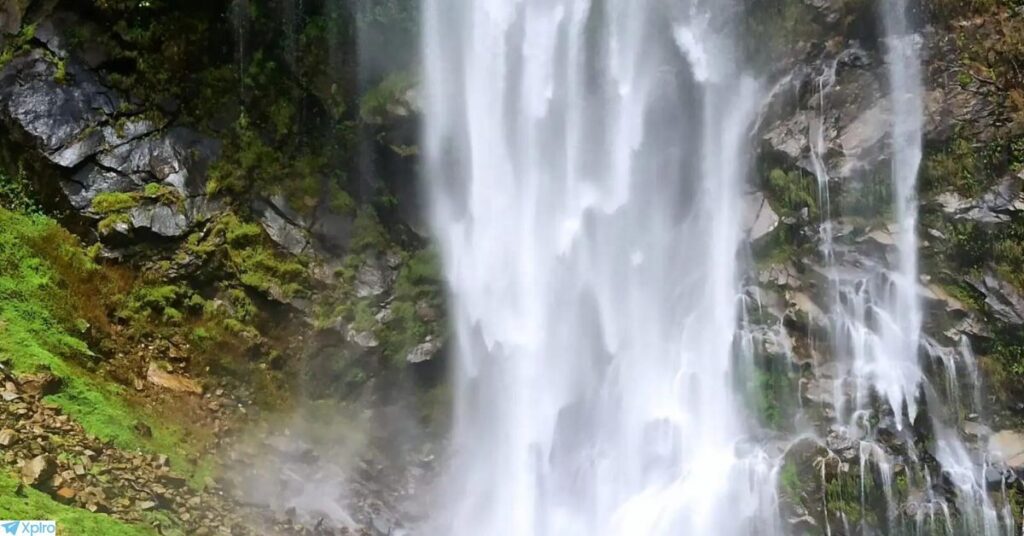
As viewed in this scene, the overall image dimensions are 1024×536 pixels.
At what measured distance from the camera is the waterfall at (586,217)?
11648 millimetres

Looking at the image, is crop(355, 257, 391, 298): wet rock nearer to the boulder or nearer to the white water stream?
the white water stream

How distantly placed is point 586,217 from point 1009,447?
682 cm

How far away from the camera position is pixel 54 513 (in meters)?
6.53

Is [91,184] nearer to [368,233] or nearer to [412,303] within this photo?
[368,233]

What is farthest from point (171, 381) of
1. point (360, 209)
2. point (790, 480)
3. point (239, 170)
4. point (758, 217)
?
point (758, 217)

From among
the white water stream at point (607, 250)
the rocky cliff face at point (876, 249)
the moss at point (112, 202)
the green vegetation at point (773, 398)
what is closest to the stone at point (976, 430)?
the rocky cliff face at point (876, 249)

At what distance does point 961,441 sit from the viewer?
34.1 ft

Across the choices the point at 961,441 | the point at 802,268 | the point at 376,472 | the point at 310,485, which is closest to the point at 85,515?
the point at 310,485

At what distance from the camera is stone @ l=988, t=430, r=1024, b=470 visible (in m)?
10.1

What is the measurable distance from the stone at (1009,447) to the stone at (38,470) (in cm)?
1140

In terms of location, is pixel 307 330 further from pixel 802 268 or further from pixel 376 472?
pixel 802 268

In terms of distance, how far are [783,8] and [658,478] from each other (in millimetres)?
7554

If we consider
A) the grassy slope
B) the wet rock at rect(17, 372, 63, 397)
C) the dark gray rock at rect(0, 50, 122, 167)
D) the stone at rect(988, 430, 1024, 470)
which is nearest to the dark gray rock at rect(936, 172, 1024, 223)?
the stone at rect(988, 430, 1024, 470)

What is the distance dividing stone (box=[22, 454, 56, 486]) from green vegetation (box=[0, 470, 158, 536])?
12 cm
